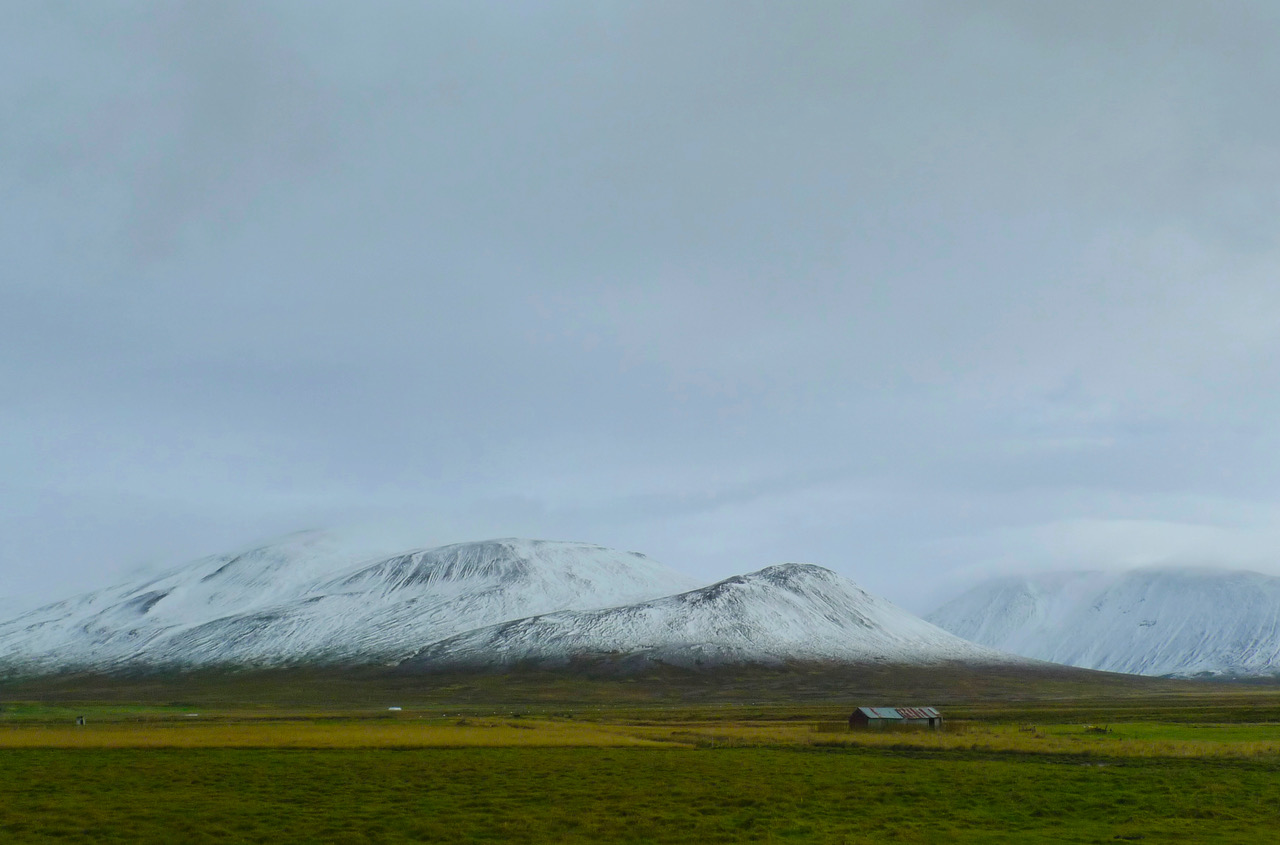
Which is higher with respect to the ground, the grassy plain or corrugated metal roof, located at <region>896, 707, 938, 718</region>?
the grassy plain

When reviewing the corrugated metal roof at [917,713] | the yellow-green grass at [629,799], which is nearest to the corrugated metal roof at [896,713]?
the corrugated metal roof at [917,713]

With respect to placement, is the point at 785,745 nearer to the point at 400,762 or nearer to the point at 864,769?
the point at 864,769

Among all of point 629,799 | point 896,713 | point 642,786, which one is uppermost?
point 629,799

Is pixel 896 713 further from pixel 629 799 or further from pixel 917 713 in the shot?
pixel 629 799

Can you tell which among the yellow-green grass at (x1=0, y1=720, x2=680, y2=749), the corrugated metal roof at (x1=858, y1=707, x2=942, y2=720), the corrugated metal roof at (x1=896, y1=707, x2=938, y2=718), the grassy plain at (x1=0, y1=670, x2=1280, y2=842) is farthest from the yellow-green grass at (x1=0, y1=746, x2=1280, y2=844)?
the corrugated metal roof at (x1=896, y1=707, x2=938, y2=718)

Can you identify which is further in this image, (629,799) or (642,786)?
(642,786)

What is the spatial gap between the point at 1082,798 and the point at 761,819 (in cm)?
1431

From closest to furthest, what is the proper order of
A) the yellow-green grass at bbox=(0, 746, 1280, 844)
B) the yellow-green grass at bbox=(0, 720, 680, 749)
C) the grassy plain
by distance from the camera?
Answer: 1. the yellow-green grass at bbox=(0, 746, 1280, 844)
2. the grassy plain
3. the yellow-green grass at bbox=(0, 720, 680, 749)

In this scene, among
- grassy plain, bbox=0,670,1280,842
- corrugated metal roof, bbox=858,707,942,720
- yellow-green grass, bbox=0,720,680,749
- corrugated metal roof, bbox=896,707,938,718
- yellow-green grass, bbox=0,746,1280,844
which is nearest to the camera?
yellow-green grass, bbox=0,746,1280,844

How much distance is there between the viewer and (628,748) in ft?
221

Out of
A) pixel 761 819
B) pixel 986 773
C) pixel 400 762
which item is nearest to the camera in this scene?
pixel 761 819

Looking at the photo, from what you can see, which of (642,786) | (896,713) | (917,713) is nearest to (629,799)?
(642,786)

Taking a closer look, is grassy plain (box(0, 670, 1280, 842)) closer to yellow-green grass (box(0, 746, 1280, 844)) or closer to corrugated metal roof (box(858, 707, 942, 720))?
yellow-green grass (box(0, 746, 1280, 844))

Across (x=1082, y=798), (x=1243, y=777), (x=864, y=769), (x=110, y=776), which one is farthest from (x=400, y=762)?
(x=1243, y=777)
